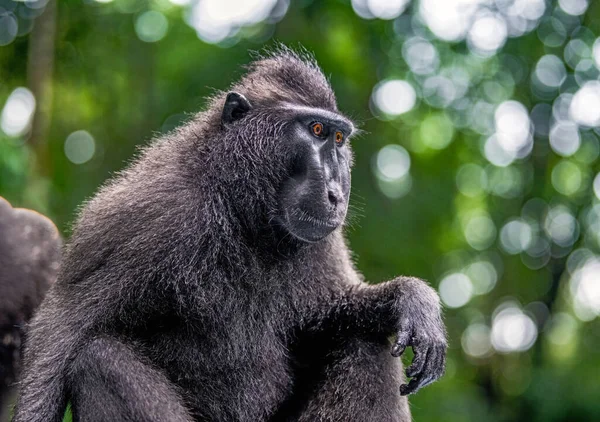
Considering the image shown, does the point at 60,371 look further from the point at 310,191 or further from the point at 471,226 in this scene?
the point at 471,226

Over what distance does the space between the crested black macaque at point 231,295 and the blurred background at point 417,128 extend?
14.0 ft

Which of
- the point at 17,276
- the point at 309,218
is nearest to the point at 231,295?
A: the point at 309,218

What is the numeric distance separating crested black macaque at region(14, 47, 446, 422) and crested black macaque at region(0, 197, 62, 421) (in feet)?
7.35

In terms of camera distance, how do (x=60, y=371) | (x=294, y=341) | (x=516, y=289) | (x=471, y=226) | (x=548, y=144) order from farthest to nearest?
(x=471, y=226)
(x=516, y=289)
(x=548, y=144)
(x=294, y=341)
(x=60, y=371)

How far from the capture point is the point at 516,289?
59.0 ft

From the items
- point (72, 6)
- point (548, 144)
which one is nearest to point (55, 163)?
point (72, 6)

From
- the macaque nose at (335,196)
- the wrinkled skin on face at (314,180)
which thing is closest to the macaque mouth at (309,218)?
the wrinkled skin on face at (314,180)

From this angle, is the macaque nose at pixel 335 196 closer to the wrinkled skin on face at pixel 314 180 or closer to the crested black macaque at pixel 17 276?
the wrinkled skin on face at pixel 314 180

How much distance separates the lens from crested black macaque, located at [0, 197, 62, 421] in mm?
7148

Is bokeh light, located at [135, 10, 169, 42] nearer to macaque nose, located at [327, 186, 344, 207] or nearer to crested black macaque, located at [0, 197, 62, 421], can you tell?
crested black macaque, located at [0, 197, 62, 421]

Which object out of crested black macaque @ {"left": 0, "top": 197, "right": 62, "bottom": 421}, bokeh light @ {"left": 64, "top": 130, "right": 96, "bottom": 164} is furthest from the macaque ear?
bokeh light @ {"left": 64, "top": 130, "right": 96, "bottom": 164}

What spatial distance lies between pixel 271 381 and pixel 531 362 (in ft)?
43.2

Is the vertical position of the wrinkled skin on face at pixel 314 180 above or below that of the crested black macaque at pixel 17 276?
above

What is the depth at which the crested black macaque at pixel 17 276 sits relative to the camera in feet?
23.5
